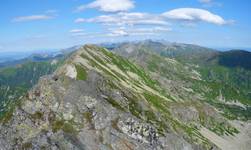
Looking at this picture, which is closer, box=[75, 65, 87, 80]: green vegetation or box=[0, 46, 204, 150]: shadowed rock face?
box=[0, 46, 204, 150]: shadowed rock face

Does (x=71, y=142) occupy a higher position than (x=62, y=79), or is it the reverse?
(x=62, y=79)

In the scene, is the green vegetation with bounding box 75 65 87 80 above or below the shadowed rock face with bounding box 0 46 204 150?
above

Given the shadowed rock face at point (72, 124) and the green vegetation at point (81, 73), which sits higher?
the green vegetation at point (81, 73)

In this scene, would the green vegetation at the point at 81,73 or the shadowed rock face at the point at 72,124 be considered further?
the green vegetation at the point at 81,73

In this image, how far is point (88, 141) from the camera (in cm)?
10612

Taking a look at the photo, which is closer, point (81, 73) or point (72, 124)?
point (72, 124)

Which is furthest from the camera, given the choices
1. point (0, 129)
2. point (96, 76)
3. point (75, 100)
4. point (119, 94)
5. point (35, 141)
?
point (96, 76)

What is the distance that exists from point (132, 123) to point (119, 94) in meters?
36.1

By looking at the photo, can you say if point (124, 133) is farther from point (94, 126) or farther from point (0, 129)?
point (0, 129)

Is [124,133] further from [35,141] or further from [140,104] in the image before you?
[140,104]

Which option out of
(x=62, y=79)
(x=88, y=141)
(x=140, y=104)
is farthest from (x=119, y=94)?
(x=88, y=141)

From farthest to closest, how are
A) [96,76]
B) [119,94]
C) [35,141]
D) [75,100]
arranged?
[96,76] < [119,94] < [75,100] < [35,141]

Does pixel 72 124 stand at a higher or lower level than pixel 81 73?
lower

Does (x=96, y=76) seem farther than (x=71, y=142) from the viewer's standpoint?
Yes
